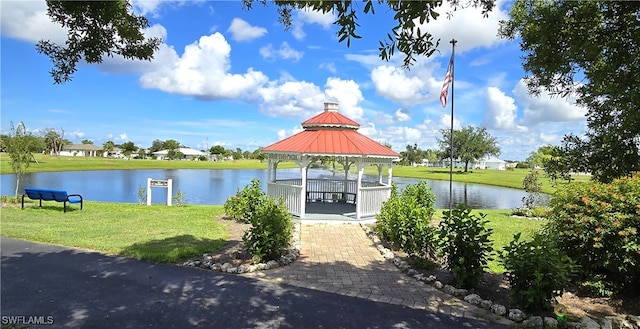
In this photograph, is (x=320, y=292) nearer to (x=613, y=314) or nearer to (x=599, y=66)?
(x=613, y=314)

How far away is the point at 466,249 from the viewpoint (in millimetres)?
5664

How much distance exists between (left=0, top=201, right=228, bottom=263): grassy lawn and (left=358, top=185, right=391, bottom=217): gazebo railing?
4672 mm

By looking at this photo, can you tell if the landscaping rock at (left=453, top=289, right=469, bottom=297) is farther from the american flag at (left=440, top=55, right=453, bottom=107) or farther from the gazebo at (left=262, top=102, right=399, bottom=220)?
the american flag at (left=440, top=55, right=453, bottom=107)

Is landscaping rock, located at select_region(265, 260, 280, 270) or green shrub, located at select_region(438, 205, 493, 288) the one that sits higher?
green shrub, located at select_region(438, 205, 493, 288)

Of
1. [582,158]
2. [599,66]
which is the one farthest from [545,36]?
[582,158]

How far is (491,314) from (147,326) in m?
4.24

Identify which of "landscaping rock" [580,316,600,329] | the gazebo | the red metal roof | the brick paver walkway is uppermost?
the red metal roof

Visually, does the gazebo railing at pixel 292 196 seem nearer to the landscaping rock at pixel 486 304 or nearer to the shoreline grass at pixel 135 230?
the shoreline grass at pixel 135 230

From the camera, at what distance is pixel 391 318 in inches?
181

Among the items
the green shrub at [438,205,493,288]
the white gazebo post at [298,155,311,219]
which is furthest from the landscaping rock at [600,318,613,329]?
the white gazebo post at [298,155,311,219]

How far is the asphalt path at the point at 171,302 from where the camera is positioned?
171 inches

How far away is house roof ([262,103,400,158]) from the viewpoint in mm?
12461

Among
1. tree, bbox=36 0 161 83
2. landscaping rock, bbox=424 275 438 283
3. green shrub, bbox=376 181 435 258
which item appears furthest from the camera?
green shrub, bbox=376 181 435 258

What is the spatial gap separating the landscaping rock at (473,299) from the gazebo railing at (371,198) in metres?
7.23
